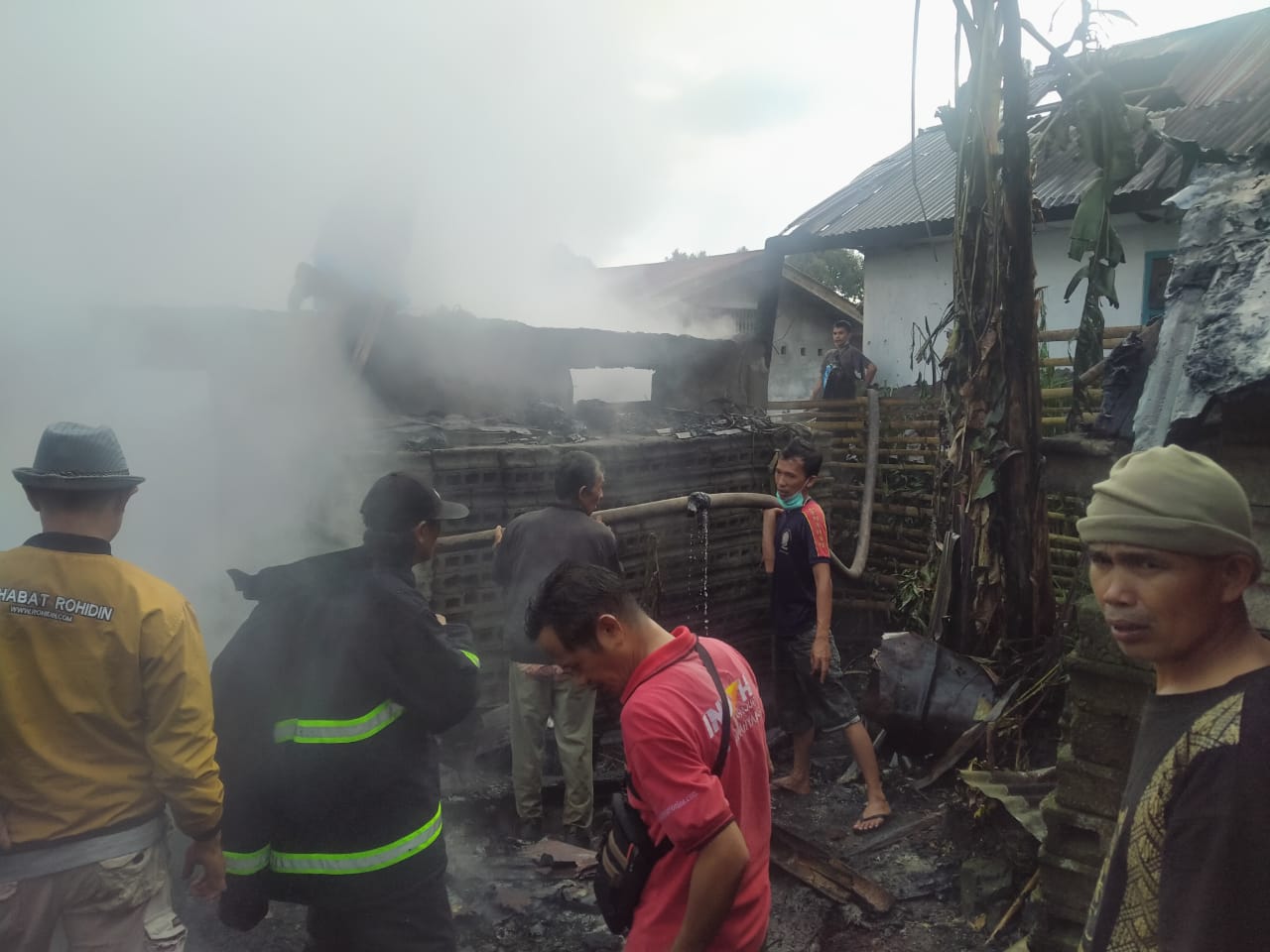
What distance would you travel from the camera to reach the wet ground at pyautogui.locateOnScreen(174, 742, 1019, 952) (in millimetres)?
3650

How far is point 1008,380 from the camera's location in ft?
16.8

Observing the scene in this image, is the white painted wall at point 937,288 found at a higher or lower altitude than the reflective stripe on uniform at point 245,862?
higher

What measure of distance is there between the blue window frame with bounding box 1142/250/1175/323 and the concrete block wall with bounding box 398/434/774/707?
5.53m

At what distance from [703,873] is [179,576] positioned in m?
4.41

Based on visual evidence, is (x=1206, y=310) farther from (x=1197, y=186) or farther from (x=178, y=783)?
(x=178, y=783)

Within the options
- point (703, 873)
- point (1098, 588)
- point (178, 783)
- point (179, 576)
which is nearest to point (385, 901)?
point (178, 783)

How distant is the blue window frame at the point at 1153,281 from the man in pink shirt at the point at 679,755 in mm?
9878

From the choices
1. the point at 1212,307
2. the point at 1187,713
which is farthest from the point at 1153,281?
the point at 1187,713

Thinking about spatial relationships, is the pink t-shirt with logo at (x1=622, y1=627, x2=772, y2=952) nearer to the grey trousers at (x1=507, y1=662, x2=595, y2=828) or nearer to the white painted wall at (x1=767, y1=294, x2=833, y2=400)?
the grey trousers at (x1=507, y1=662, x2=595, y2=828)

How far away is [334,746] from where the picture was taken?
2332mm

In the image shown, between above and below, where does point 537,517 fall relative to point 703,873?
above

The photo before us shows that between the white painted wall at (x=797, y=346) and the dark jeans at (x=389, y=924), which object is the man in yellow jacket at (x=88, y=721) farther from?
the white painted wall at (x=797, y=346)

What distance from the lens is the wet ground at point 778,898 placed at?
3650mm

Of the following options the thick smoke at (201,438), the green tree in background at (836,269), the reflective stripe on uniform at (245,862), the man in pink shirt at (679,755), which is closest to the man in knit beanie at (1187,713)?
the man in pink shirt at (679,755)
